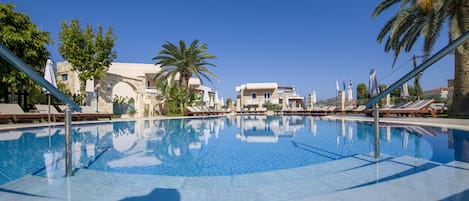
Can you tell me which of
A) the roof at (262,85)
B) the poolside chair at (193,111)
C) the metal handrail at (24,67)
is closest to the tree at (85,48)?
the poolside chair at (193,111)

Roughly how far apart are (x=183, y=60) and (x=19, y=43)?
12.1 m

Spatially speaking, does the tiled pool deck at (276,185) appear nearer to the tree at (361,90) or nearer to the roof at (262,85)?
the roof at (262,85)

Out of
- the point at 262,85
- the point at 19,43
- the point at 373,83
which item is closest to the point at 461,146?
the point at 373,83

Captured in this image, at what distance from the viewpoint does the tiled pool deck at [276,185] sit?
247 cm

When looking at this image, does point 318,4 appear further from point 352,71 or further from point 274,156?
point 274,156

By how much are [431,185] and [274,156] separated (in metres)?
3.26

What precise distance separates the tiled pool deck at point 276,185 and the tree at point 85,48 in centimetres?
1814

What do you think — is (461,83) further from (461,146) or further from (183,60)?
(183,60)

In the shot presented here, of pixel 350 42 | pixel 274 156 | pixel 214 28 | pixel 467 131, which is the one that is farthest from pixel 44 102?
pixel 350 42

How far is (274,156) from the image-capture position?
222 inches

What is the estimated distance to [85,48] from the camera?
19.1 m

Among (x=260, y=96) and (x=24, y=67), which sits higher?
(x=260, y=96)

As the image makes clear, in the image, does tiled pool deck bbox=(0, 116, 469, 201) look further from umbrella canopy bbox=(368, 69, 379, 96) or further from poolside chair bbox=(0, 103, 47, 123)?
poolside chair bbox=(0, 103, 47, 123)

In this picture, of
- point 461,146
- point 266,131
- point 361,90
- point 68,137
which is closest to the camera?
point 68,137
